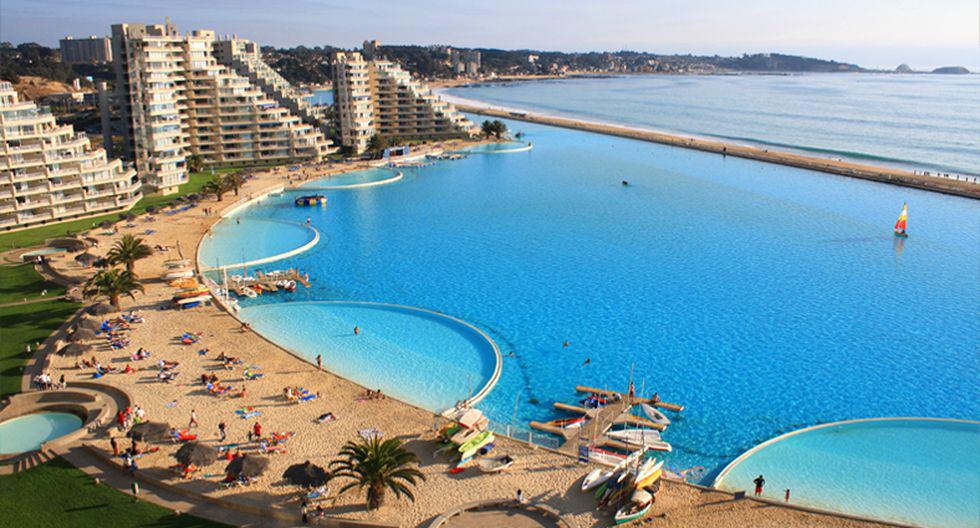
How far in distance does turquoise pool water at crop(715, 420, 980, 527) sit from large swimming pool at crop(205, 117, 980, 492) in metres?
1.09

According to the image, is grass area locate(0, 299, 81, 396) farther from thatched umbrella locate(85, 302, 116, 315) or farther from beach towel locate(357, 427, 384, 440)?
beach towel locate(357, 427, 384, 440)

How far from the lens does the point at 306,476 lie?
23.1m

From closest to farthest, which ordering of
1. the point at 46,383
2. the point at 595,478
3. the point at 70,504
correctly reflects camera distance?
1. the point at 70,504
2. the point at 595,478
3. the point at 46,383

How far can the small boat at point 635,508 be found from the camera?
2250 centimetres

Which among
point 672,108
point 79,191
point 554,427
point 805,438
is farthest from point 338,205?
point 672,108

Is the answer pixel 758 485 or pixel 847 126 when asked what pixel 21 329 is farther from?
pixel 847 126

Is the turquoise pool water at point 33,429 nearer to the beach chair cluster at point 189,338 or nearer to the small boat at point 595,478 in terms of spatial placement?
the beach chair cluster at point 189,338

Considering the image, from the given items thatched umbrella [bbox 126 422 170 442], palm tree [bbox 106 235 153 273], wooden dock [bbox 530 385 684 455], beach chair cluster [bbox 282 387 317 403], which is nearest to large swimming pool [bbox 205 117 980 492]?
wooden dock [bbox 530 385 684 455]

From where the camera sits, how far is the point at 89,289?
42719 millimetres

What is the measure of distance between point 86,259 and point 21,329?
1079 cm

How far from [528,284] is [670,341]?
12492 millimetres

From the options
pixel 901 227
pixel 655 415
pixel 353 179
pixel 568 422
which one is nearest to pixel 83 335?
pixel 568 422

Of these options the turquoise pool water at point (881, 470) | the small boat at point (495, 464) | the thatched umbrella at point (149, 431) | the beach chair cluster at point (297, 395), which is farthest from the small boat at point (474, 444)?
the thatched umbrella at point (149, 431)

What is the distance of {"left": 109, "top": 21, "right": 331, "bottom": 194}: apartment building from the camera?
7381 centimetres
